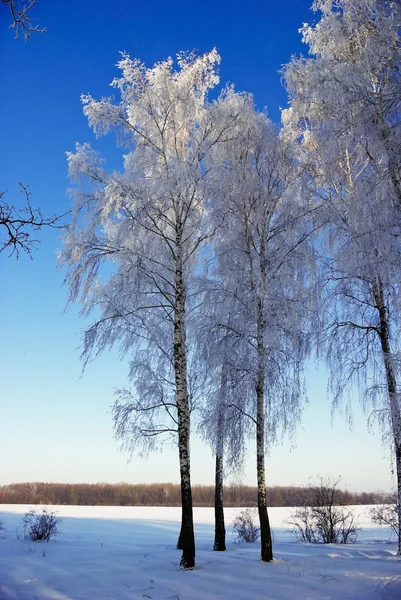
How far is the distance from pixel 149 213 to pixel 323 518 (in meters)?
11.1

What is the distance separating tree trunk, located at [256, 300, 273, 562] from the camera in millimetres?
8445

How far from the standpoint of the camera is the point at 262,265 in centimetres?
991

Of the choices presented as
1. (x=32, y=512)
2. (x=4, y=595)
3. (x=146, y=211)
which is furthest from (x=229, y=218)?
(x=32, y=512)

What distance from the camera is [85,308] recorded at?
402 inches

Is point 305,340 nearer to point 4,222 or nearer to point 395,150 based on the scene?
point 395,150

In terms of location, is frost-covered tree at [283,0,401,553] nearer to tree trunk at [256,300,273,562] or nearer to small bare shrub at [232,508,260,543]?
tree trunk at [256,300,273,562]

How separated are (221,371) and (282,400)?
151 centimetres

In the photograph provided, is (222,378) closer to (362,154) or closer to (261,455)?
(261,455)

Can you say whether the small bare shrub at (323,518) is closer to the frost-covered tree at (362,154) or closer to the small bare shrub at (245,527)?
the small bare shrub at (245,527)

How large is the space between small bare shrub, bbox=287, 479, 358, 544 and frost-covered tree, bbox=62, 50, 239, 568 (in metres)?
Result: 6.86

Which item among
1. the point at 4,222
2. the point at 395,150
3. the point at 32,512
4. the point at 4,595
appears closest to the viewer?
the point at 4,222

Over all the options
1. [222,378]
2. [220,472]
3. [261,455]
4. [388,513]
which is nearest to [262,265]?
[222,378]

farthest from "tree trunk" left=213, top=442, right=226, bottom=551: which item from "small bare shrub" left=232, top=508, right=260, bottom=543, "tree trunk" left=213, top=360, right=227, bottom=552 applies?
"small bare shrub" left=232, top=508, right=260, bottom=543

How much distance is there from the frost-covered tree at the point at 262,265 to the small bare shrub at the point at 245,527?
6.51 meters
